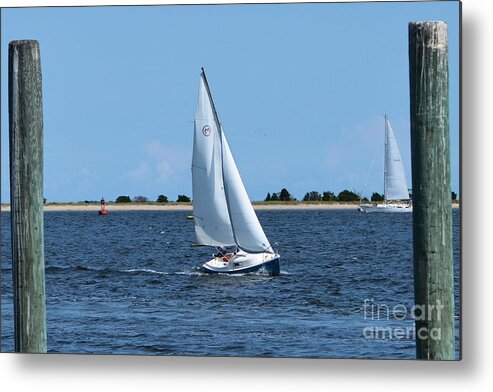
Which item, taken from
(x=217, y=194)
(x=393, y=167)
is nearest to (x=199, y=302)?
(x=393, y=167)

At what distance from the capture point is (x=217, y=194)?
12.7m

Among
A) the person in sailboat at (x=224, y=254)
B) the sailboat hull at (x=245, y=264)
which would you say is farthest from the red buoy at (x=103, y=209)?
the person in sailboat at (x=224, y=254)

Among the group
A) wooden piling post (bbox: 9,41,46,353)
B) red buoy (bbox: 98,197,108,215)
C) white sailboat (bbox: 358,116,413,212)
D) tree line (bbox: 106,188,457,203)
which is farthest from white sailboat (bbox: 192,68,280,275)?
wooden piling post (bbox: 9,41,46,353)

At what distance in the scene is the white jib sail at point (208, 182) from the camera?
26.4 ft

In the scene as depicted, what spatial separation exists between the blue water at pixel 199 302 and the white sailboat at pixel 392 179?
0.33m

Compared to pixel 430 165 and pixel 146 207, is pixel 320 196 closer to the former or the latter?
pixel 146 207

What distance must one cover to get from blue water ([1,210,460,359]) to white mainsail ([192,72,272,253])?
0.50 m

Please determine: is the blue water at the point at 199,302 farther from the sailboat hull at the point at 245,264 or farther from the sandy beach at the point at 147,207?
the sailboat hull at the point at 245,264

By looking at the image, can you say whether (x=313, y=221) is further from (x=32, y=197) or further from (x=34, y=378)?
(x=32, y=197)

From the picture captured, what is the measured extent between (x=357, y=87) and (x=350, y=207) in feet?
4.25

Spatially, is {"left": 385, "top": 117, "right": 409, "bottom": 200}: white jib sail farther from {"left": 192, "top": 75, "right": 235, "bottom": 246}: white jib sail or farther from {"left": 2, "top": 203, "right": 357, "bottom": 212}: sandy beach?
{"left": 192, "top": 75, "right": 235, "bottom": 246}: white jib sail

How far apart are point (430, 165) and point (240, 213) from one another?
6.92 meters

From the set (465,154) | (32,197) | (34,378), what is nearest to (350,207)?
(465,154)

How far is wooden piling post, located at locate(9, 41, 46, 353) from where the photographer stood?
555 centimetres
